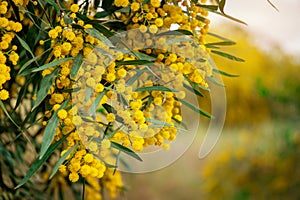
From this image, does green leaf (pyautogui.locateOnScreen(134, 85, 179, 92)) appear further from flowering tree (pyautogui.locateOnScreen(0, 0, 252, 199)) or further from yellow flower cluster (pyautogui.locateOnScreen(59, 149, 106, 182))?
yellow flower cluster (pyautogui.locateOnScreen(59, 149, 106, 182))

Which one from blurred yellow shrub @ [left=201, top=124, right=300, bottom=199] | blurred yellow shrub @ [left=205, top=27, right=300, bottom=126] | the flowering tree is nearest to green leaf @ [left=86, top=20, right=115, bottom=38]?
the flowering tree

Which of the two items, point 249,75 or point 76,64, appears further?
point 249,75

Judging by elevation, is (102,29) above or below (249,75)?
below

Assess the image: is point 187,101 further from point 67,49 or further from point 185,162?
point 185,162

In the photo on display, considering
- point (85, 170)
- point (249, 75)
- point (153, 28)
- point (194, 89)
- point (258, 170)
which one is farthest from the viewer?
point (249, 75)

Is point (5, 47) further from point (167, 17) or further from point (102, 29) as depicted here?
point (167, 17)

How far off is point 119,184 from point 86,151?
78 cm

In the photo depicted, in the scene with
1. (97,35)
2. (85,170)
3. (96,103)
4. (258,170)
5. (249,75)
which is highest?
(249,75)

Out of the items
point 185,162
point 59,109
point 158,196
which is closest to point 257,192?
point 158,196

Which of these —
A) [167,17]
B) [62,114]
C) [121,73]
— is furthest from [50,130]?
[167,17]

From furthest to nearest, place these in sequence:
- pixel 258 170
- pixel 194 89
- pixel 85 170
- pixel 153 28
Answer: pixel 258 170 < pixel 194 89 < pixel 153 28 < pixel 85 170

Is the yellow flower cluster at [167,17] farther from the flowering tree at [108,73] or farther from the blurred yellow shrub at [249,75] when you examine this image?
the blurred yellow shrub at [249,75]

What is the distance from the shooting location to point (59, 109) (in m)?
0.84

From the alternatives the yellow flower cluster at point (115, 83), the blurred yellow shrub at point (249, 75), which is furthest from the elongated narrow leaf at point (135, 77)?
the blurred yellow shrub at point (249, 75)
